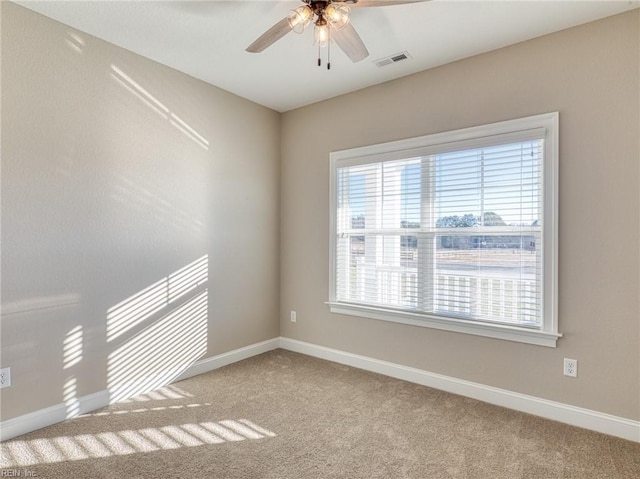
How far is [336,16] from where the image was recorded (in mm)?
1938

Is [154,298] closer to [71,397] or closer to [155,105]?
[71,397]

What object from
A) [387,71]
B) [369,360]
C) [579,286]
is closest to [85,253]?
[369,360]

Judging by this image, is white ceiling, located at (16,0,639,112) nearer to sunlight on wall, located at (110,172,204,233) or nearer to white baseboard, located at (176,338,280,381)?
sunlight on wall, located at (110,172,204,233)

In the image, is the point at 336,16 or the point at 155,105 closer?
the point at 336,16

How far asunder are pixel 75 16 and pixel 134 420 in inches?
111

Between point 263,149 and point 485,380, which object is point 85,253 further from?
point 485,380

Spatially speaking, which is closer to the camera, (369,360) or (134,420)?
(134,420)

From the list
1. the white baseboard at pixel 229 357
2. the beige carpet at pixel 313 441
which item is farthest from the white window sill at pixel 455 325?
the white baseboard at pixel 229 357

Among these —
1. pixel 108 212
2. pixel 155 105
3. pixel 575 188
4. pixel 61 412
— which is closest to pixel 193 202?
pixel 108 212

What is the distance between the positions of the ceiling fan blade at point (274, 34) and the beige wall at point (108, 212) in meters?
1.33

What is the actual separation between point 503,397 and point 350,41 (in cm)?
275

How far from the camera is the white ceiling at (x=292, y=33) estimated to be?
232 cm

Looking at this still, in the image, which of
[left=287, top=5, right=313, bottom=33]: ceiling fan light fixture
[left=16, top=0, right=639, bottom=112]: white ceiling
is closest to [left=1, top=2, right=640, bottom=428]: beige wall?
[left=16, top=0, right=639, bottom=112]: white ceiling

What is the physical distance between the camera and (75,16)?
2.44m
